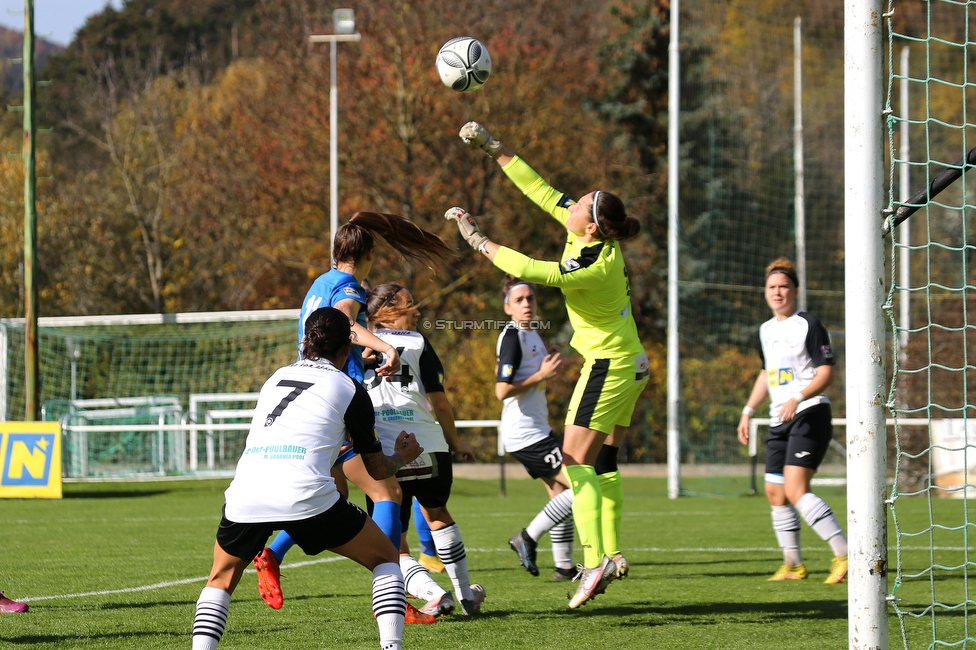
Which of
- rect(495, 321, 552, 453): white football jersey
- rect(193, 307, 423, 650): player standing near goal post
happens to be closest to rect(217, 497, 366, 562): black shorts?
rect(193, 307, 423, 650): player standing near goal post

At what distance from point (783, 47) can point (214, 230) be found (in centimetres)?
1603

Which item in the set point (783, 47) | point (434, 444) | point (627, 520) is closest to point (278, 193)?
point (783, 47)

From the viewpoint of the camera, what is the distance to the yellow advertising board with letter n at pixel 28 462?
1493 cm

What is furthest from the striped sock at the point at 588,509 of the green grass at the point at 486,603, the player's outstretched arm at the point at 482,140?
the player's outstretched arm at the point at 482,140

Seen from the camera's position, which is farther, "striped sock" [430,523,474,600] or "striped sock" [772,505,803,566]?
"striped sock" [772,505,803,566]

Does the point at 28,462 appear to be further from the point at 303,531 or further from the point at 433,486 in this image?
the point at 303,531

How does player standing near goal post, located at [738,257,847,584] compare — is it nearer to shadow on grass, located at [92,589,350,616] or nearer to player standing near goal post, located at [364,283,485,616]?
player standing near goal post, located at [364,283,485,616]

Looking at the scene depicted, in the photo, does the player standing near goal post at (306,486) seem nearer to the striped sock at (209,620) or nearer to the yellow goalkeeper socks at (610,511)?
the striped sock at (209,620)

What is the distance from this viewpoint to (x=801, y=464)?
296 inches

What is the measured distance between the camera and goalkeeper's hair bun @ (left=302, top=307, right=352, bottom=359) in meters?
4.21

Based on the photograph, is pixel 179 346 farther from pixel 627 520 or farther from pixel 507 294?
pixel 507 294

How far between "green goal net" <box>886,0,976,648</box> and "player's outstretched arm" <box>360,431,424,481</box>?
6.48ft

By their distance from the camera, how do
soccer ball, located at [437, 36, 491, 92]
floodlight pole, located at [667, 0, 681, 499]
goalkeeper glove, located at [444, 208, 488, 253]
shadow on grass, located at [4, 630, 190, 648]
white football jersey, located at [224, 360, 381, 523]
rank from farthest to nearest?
1. floodlight pole, located at [667, 0, 681, 499]
2. soccer ball, located at [437, 36, 491, 92]
3. goalkeeper glove, located at [444, 208, 488, 253]
4. shadow on grass, located at [4, 630, 190, 648]
5. white football jersey, located at [224, 360, 381, 523]

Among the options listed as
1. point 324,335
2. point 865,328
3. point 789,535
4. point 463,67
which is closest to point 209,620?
point 324,335
